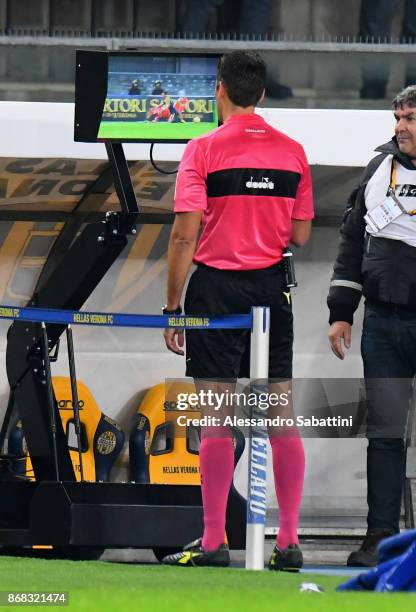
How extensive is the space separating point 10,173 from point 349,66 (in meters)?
3.59

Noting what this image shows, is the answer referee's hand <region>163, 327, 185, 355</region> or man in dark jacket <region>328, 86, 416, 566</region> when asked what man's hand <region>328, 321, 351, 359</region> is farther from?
referee's hand <region>163, 327, 185, 355</region>

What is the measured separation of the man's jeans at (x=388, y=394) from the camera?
232 inches

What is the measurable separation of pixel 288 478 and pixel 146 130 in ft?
4.83

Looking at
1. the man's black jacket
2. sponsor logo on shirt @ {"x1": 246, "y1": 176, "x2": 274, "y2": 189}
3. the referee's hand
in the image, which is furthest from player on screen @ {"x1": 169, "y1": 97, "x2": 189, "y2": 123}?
the referee's hand

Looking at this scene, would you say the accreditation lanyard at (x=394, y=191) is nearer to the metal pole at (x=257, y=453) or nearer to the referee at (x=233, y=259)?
the referee at (x=233, y=259)

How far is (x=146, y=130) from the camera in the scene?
6.05m

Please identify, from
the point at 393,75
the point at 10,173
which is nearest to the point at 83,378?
the point at 10,173

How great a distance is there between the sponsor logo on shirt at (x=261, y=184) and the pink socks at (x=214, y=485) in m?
0.90

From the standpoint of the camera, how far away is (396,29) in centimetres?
1104

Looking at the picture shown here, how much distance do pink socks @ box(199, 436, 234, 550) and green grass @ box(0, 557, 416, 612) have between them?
18 cm

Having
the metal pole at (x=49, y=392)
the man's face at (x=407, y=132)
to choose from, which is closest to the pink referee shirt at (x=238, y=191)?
the man's face at (x=407, y=132)

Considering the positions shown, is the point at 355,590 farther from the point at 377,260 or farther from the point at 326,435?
the point at 326,435

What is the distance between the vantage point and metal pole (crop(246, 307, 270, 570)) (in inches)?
220

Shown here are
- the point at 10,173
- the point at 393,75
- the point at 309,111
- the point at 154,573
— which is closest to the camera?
the point at 154,573
